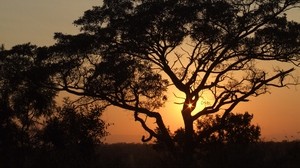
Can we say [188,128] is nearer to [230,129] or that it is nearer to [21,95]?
[230,129]

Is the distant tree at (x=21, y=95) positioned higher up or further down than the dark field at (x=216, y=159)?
higher up

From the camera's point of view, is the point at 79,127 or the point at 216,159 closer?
the point at 216,159

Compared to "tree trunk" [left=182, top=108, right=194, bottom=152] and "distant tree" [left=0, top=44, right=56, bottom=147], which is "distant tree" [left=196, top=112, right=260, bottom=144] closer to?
"tree trunk" [left=182, top=108, right=194, bottom=152]

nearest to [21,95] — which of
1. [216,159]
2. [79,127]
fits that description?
[79,127]

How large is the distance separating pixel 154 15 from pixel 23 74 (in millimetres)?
10598

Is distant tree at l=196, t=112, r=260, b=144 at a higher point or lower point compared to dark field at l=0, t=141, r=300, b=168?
higher

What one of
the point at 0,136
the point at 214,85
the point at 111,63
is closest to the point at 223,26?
the point at 214,85

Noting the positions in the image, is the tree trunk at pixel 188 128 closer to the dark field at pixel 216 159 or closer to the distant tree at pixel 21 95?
the dark field at pixel 216 159

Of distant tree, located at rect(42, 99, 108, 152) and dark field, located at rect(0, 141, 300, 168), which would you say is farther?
distant tree, located at rect(42, 99, 108, 152)

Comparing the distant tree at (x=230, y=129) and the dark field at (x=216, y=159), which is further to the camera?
the distant tree at (x=230, y=129)

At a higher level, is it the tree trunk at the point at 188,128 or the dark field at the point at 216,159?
the tree trunk at the point at 188,128

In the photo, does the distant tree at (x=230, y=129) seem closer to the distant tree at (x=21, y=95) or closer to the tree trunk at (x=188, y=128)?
the tree trunk at (x=188, y=128)

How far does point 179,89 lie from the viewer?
42375 millimetres

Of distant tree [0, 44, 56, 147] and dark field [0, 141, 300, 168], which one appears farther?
distant tree [0, 44, 56, 147]
